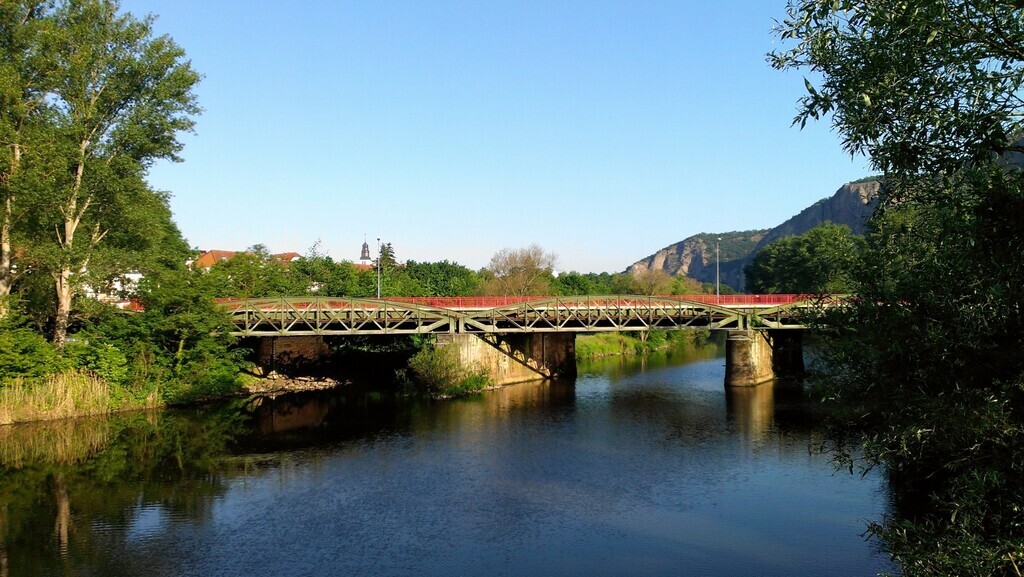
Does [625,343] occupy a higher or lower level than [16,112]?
lower

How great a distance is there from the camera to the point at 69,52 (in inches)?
1347

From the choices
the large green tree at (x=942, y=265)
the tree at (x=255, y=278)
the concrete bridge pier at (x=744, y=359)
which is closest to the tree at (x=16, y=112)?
the tree at (x=255, y=278)

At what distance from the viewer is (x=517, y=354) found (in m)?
51.2

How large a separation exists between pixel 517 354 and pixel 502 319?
12.4 feet

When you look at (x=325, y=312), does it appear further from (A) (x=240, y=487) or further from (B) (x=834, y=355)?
(B) (x=834, y=355)

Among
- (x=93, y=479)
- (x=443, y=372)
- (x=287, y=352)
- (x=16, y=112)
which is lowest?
(x=93, y=479)

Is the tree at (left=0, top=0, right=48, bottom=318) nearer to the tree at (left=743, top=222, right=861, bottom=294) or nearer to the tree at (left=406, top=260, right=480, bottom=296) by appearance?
the tree at (left=743, top=222, right=861, bottom=294)

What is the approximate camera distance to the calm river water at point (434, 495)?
57.5 feet

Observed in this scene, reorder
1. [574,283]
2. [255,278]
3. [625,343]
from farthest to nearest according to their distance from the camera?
[574,283] → [625,343] → [255,278]

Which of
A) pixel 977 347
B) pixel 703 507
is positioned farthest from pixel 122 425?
pixel 977 347

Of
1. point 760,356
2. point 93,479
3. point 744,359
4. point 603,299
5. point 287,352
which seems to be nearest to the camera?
point 93,479

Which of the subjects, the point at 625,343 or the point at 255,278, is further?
the point at 625,343

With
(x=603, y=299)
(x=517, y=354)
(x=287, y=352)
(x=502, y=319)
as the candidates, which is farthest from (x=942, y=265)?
(x=287, y=352)

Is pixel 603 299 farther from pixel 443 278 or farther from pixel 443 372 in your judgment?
pixel 443 278
